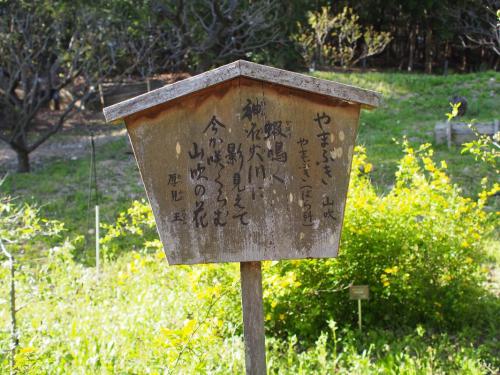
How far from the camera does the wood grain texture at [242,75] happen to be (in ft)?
8.13

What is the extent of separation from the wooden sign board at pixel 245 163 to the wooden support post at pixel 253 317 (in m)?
0.19

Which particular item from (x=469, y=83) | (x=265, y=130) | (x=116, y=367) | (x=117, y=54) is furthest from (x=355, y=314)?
(x=469, y=83)

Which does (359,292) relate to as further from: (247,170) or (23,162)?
(23,162)

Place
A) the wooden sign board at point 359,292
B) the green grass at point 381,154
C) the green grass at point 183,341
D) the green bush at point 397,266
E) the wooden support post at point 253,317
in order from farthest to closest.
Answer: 1. the green grass at point 381,154
2. the green bush at point 397,266
3. the wooden sign board at point 359,292
4. the green grass at point 183,341
5. the wooden support post at point 253,317

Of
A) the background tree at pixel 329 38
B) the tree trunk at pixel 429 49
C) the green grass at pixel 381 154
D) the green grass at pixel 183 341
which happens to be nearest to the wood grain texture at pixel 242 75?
the green grass at pixel 183 341

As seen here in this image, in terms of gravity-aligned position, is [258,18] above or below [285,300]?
above

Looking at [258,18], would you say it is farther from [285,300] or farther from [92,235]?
[285,300]

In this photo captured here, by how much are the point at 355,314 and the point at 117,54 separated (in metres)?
9.96

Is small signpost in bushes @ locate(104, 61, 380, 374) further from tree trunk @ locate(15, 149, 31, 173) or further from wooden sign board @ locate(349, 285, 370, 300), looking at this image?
tree trunk @ locate(15, 149, 31, 173)

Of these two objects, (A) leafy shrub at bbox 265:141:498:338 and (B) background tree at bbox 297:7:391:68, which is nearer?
(A) leafy shrub at bbox 265:141:498:338

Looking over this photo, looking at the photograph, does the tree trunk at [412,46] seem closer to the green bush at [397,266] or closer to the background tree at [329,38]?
the background tree at [329,38]

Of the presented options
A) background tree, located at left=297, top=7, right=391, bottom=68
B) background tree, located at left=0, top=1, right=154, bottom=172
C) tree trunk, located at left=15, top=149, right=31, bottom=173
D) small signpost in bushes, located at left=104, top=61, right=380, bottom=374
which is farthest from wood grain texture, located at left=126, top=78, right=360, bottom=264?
background tree, located at left=297, top=7, right=391, bottom=68

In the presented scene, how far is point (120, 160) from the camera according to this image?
11391 mm

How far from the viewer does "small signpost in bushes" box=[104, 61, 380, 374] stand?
101 inches
